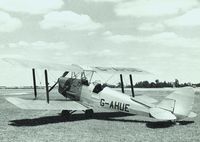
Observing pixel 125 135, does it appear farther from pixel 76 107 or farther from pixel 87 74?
pixel 87 74

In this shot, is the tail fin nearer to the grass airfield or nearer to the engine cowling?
the grass airfield

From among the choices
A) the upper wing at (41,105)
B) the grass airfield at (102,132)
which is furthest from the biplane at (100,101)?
the grass airfield at (102,132)

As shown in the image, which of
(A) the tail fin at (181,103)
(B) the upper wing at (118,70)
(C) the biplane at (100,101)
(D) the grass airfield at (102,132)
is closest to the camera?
(D) the grass airfield at (102,132)

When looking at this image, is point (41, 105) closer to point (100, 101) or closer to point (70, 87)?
point (100, 101)

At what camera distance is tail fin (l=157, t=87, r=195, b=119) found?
32.8ft

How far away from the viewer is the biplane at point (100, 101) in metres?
10.1

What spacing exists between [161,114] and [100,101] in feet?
10.7

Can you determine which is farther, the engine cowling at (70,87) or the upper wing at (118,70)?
the upper wing at (118,70)

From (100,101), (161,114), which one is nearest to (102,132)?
(161,114)

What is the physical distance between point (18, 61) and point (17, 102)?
1.61 m

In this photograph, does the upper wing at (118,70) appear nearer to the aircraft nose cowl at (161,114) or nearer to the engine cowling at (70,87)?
the engine cowling at (70,87)

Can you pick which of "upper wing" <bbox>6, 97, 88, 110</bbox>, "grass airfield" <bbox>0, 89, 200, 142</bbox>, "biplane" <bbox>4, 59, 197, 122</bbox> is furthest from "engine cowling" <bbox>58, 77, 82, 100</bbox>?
"grass airfield" <bbox>0, 89, 200, 142</bbox>

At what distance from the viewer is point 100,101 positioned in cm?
1267

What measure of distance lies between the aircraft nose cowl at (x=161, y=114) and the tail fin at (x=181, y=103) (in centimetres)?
21
